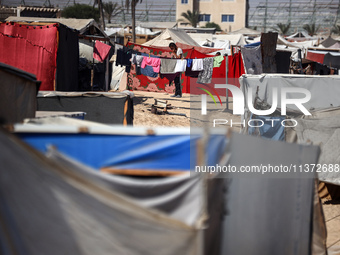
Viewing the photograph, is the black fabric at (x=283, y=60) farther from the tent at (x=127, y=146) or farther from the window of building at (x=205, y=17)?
the window of building at (x=205, y=17)

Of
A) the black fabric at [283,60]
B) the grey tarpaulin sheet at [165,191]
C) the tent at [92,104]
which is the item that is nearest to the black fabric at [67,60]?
the tent at [92,104]

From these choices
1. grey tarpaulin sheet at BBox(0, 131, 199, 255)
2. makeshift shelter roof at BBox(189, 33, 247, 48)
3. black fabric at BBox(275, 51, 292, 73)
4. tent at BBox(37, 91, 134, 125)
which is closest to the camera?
grey tarpaulin sheet at BBox(0, 131, 199, 255)

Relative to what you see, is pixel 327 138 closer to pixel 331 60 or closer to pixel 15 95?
A: pixel 15 95

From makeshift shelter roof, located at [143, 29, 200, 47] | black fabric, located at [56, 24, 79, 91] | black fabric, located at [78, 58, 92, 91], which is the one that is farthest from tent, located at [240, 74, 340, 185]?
makeshift shelter roof, located at [143, 29, 200, 47]

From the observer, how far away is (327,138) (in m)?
8.07

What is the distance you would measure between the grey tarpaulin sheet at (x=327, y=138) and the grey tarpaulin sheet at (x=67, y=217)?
18.1ft

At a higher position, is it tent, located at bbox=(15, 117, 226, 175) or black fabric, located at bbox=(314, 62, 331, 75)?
black fabric, located at bbox=(314, 62, 331, 75)

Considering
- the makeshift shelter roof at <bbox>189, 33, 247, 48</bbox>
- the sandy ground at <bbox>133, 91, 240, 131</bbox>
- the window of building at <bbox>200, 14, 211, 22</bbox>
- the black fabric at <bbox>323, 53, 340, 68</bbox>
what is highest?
the window of building at <bbox>200, 14, 211, 22</bbox>

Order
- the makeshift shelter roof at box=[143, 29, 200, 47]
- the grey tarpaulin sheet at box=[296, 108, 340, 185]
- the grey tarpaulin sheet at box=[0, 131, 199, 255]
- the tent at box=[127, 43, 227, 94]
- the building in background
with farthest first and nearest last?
1. the building in background
2. the makeshift shelter roof at box=[143, 29, 200, 47]
3. the tent at box=[127, 43, 227, 94]
4. the grey tarpaulin sheet at box=[296, 108, 340, 185]
5. the grey tarpaulin sheet at box=[0, 131, 199, 255]

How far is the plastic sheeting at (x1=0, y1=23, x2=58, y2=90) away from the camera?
11.5 m

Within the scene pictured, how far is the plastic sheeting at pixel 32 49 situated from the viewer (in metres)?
11.5

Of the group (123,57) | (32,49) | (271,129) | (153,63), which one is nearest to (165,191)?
(271,129)

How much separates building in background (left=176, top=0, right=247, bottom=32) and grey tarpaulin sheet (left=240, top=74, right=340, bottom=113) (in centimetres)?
7345

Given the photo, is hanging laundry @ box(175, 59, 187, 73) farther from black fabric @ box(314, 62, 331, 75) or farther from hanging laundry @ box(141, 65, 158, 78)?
black fabric @ box(314, 62, 331, 75)
